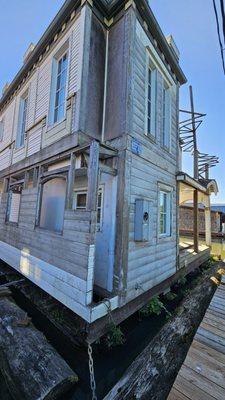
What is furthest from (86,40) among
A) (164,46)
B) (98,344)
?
(98,344)

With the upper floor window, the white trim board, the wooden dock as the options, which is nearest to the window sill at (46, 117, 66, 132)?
the upper floor window

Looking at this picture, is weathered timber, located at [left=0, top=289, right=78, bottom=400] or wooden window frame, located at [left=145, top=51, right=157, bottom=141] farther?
wooden window frame, located at [left=145, top=51, right=157, bottom=141]

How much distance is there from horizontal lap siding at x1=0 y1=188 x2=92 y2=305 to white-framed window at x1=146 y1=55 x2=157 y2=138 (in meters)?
3.53

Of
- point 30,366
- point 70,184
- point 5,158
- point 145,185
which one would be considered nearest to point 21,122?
point 5,158

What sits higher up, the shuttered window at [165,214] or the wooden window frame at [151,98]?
the wooden window frame at [151,98]

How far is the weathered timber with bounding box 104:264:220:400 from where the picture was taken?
2.73 metres

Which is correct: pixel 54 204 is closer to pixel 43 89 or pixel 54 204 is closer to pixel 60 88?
pixel 60 88

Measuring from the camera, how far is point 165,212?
22.7ft

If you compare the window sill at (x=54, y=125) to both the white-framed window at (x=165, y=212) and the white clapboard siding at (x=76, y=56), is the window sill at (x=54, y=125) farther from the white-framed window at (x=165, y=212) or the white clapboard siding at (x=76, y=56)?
the white-framed window at (x=165, y=212)

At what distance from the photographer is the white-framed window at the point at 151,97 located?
242 inches

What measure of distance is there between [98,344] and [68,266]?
5.31ft

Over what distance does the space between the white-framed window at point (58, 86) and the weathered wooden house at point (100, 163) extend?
0.03 meters

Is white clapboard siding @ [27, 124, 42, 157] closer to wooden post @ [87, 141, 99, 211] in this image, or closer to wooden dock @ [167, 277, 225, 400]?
wooden post @ [87, 141, 99, 211]

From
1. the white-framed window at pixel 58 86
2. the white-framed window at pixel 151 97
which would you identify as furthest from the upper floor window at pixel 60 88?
the white-framed window at pixel 151 97
